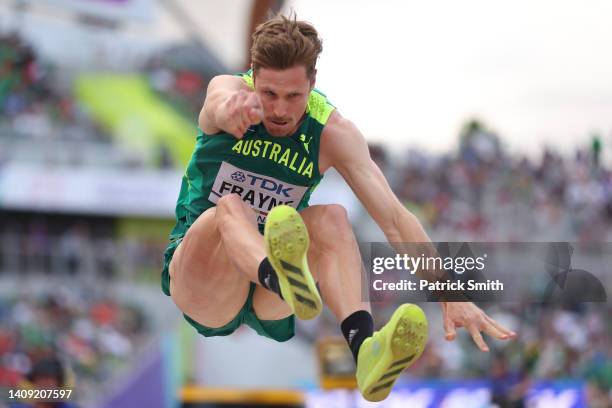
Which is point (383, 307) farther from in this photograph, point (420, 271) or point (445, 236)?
point (420, 271)

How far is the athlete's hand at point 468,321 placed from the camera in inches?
207

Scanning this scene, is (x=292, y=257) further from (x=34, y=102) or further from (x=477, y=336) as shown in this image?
(x=34, y=102)

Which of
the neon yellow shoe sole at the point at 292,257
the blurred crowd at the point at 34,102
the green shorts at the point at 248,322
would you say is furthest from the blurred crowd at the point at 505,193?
the neon yellow shoe sole at the point at 292,257

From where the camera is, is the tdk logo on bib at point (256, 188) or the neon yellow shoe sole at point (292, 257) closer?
the neon yellow shoe sole at point (292, 257)

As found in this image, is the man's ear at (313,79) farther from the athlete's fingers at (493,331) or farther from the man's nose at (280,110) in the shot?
the athlete's fingers at (493,331)

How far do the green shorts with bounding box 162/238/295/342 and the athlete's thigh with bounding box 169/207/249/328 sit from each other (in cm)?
8

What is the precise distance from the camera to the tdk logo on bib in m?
5.31

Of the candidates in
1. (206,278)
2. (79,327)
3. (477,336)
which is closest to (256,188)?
(206,278)

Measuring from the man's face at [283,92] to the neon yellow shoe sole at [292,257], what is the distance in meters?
0.55

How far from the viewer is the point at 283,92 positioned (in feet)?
15.5

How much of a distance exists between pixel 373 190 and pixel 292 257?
911 millimetres

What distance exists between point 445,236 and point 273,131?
15.3 meters

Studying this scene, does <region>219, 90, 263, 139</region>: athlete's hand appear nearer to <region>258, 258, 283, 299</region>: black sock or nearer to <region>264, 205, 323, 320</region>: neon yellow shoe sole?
<region>264, 205, 323, 320</region>: neon yellow shoe sole

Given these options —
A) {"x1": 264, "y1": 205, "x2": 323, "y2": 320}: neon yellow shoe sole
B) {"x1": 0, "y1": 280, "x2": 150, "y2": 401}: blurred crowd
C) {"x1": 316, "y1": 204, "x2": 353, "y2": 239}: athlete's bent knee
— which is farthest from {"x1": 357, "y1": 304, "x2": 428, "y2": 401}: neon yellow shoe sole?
{"x1": 0, "y1": 280, "x2": 150, "y2": 401}: blurred crowd
